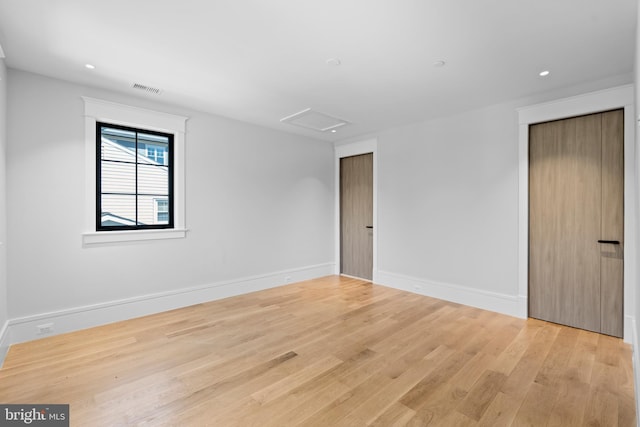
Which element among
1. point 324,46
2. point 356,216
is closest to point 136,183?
point 324,46

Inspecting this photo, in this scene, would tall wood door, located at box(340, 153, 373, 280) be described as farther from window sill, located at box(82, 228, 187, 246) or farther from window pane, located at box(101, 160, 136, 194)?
window pane, located at box(101, 160, 136, 194)

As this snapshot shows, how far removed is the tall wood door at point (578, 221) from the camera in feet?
9.96

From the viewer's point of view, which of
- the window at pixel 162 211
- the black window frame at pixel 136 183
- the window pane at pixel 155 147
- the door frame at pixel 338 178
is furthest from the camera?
the door frame at pixel 338 178

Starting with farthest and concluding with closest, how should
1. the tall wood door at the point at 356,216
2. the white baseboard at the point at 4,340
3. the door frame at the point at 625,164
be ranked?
the tall wood door at the point at 356,216 → the door frame at the point at 625,164 → the white baseboard at the point at 4,340

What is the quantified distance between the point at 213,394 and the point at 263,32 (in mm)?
2636

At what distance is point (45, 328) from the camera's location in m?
3.01

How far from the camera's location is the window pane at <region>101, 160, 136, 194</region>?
11.2 ft

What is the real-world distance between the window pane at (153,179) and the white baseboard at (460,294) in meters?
3.50

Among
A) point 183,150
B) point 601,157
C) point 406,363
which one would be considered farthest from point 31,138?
point 601,157

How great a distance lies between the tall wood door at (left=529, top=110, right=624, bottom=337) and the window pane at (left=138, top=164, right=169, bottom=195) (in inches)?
177

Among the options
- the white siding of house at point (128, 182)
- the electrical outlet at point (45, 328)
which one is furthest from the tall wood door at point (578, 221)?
the electrical outlet at point (45, 328)

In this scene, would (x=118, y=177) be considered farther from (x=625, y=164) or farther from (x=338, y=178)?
(x=625, y=164)

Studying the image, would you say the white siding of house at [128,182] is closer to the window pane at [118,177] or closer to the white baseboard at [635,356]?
the window pane at [118,177]

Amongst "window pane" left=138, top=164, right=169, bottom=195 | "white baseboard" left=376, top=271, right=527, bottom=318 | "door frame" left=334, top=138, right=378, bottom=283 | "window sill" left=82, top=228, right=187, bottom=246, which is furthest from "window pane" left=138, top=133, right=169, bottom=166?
"white baseboard" left=376, top=271, right=527, bottom=318
